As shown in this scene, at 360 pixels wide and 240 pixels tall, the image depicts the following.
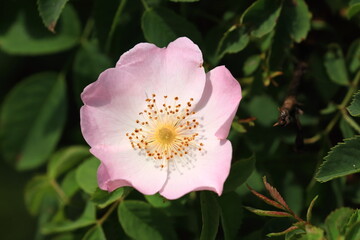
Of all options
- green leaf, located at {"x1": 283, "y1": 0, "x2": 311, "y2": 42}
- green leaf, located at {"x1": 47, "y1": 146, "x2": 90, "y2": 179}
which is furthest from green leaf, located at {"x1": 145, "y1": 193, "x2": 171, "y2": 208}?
green leaf, located at {"x1": 283, "y1": 0, "x2": 311, "y2": 42}

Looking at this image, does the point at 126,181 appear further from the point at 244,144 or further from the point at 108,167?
the point at 244,144

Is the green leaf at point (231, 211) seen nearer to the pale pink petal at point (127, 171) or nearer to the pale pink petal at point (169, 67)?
the pale pink petal at point (127, 171)

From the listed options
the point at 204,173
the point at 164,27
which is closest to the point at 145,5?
the point at 164,27

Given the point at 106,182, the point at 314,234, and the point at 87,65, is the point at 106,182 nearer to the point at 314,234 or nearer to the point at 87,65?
the point at 314,234

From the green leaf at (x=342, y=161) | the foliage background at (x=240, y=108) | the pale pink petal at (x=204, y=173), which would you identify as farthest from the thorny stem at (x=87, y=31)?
the green leaf at (x=342, y=161)

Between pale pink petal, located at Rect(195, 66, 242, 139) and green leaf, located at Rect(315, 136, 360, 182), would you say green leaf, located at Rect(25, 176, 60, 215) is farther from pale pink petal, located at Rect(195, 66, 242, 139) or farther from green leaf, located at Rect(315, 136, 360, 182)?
green leaf, located at Rect(315, 136, 360, 182)
